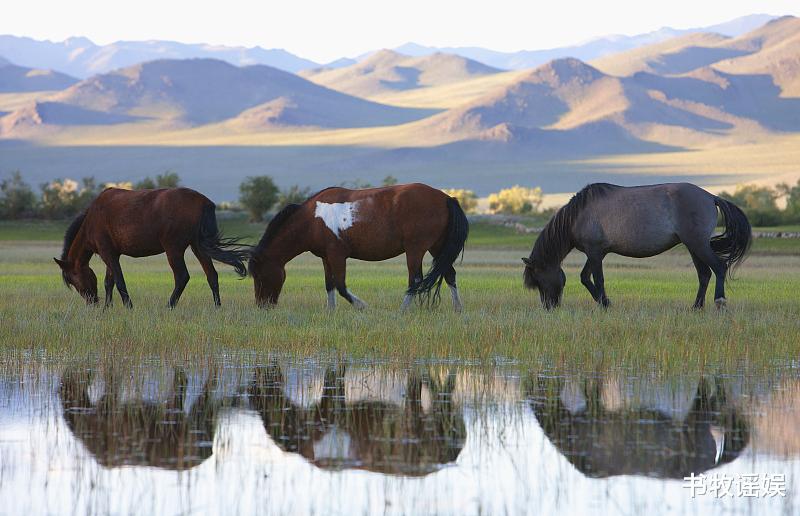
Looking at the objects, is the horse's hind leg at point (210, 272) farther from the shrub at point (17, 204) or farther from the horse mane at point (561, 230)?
the shrub at point (17, 204)

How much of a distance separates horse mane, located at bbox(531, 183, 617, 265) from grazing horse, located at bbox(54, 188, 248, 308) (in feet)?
12.9

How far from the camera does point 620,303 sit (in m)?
17.1

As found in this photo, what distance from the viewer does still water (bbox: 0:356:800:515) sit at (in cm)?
644

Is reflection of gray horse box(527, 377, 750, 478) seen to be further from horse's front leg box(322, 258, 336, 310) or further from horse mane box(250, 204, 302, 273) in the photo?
horse mane box(250, 204, 302, 273)

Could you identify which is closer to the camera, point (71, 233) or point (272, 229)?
point (272, 229)

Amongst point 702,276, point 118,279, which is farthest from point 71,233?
point 702,276

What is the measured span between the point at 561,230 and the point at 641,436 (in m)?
8.28

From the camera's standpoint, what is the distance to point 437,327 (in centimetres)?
1305

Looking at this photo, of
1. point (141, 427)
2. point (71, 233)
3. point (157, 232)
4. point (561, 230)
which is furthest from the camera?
point (71, 233)

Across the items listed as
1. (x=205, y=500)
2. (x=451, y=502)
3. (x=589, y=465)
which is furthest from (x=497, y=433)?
(x=205, y=500)

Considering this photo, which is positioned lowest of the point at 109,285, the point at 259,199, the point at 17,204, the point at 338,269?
the point at 17,204

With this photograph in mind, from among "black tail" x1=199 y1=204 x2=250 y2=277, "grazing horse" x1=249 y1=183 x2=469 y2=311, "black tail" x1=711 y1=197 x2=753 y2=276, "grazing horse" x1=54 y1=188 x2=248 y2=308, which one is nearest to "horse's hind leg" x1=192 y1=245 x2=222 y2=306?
"grazing horse" x1=54 y1=188 x2=248 y2=308

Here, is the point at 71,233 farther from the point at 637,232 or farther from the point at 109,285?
the point at 637,232

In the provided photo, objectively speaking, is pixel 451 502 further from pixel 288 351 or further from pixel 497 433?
pixel 288 351
